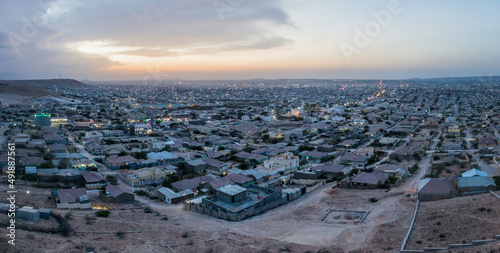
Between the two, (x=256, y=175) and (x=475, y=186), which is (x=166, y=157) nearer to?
(x=256, y=175)

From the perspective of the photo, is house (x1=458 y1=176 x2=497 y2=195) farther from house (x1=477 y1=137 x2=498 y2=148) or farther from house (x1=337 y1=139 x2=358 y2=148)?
house (x1=337 y1=139 x2=358 y2=148)

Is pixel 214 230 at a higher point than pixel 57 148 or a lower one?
lower

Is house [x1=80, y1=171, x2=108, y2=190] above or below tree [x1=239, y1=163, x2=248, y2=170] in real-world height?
above

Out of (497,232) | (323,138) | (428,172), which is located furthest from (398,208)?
(323,138)

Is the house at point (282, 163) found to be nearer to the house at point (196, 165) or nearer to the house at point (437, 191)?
the house at point (196, 165)

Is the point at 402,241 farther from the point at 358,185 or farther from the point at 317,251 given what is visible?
the point at 358,185

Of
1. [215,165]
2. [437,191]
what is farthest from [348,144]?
[437,191]

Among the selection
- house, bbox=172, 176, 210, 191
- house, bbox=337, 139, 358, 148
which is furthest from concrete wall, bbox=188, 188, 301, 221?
house, bbox=337, 139, 358, 148
